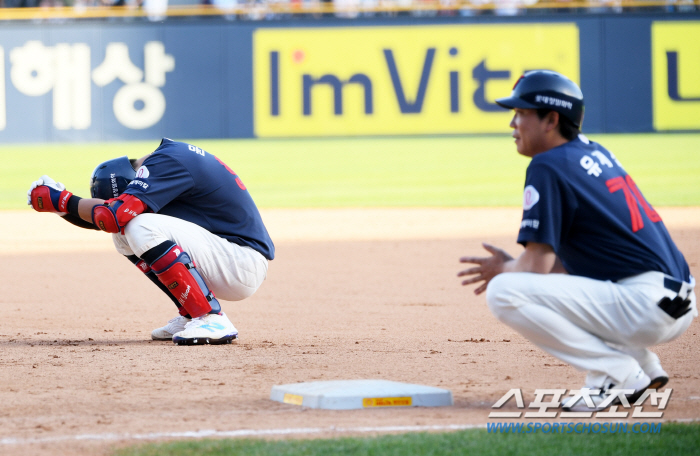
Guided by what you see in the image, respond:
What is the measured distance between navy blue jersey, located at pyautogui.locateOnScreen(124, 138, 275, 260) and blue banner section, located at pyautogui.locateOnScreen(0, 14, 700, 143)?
16.5 meters

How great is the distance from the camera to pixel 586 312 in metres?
3.47

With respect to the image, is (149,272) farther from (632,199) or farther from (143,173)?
(632,199)

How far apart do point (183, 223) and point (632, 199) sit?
105 inches

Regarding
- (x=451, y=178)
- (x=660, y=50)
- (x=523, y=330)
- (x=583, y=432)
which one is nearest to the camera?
(x=583, y=432)

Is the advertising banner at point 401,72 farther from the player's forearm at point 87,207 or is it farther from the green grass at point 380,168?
the player's forearm at point 87,207

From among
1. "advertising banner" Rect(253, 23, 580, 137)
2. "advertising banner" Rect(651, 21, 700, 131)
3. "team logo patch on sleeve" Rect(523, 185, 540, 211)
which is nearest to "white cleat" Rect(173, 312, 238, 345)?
"team logo patch on sleeve" Rect(523, 185, 540, 211)

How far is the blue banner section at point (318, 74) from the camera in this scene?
21391mm

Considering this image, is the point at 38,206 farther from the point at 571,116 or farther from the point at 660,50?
the point at 660,50

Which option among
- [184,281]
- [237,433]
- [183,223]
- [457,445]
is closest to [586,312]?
[457,445]

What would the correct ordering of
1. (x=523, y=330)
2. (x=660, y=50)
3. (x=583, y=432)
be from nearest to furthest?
(x=583, y=432), (x=523, y=330), (x=660, y=50)

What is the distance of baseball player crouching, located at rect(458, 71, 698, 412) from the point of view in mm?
3439

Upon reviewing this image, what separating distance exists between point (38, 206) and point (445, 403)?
2789 millimetres

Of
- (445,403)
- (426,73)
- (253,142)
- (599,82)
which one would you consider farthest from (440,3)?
(445,403)

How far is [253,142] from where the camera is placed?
22266 mm
